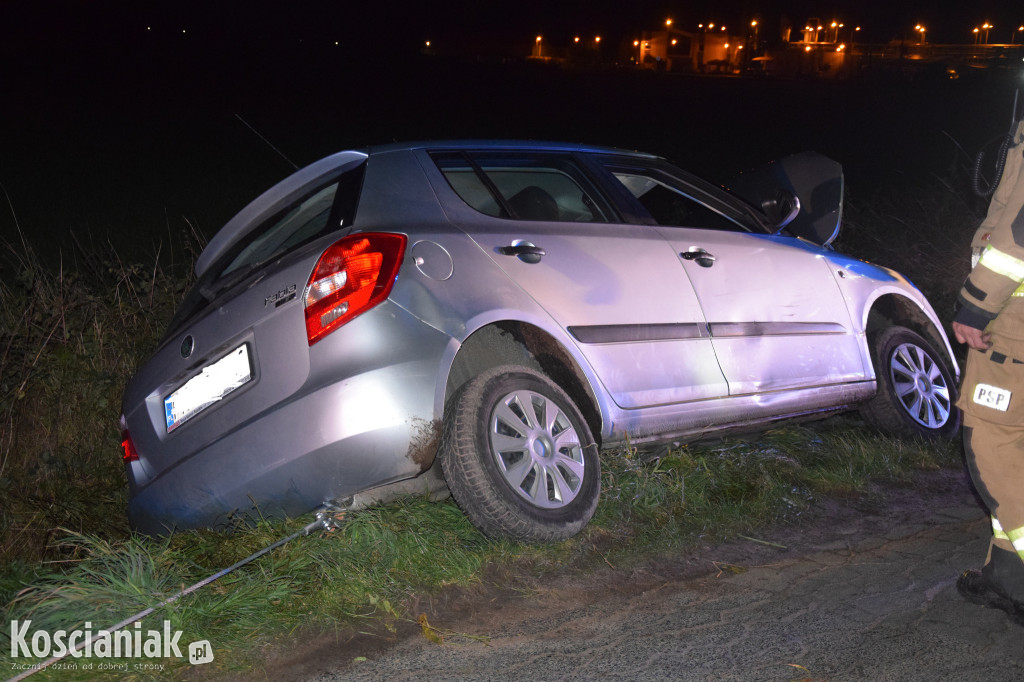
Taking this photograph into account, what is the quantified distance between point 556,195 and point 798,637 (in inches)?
102

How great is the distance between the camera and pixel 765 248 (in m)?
4.96

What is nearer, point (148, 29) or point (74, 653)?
point (74, 653)

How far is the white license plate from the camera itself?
12.0ft

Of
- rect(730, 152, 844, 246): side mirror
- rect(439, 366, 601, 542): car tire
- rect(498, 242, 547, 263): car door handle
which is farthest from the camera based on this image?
rect(730, 152, 844, 246): side mirror

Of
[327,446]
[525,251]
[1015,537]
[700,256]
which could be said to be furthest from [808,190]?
[327,446]

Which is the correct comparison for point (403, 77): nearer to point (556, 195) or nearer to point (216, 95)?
point (216, 95)

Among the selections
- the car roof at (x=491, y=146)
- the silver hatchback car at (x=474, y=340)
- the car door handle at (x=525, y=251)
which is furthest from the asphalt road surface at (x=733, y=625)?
the car roof at (x=491, y=146)

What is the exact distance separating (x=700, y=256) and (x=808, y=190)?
118cm

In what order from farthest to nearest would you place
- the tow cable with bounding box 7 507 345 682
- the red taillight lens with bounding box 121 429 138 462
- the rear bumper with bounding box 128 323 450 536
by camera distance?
the red taillight lens with bounding box 121 429 138 462 < the rear bumper with bounding box 128 323 450 536 < the tow cable with bounding box 7 507 345 682

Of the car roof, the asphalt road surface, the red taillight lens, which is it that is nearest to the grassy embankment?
the asphalt road surface

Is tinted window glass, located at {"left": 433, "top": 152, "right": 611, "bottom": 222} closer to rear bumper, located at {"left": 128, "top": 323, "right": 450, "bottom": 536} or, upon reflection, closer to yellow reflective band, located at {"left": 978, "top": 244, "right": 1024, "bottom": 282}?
rear bumper, located at {"left": 128, "top": 323, "right": 450, "bottom": 536}

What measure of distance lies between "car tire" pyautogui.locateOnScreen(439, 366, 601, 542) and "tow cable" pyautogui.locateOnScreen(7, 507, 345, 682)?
45 cm

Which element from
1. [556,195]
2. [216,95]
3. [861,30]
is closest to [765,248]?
[556,195]

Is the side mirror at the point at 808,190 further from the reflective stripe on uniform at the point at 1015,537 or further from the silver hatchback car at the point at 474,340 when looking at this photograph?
the reflective stripe on uniform at the point at 1015,537
